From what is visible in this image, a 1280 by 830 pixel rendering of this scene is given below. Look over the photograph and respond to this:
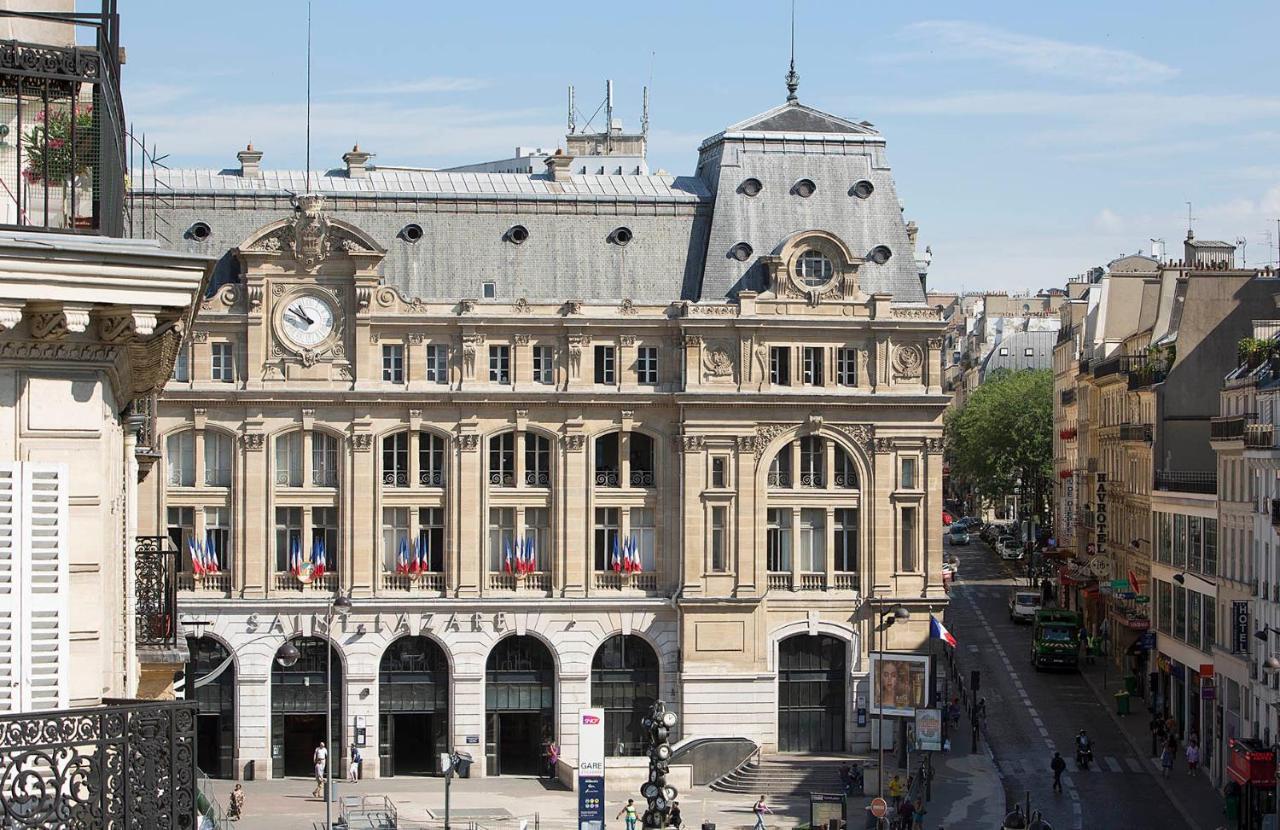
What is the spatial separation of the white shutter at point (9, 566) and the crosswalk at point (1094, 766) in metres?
62.4

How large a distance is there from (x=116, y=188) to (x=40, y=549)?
3.66 meters

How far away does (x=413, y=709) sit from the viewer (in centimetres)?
7581

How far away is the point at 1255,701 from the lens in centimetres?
6944

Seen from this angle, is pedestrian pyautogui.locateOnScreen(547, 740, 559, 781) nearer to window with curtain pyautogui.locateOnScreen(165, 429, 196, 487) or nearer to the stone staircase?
the stone staircase

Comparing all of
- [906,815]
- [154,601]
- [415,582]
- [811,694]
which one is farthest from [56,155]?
[811,694]

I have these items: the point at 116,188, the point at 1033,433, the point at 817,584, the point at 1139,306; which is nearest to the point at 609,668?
the point at 817,584

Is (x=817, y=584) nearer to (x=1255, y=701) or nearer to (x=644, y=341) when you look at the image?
(x=644, y=341)

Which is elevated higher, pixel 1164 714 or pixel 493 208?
pixel 493 208

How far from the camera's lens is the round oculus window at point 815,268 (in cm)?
7825

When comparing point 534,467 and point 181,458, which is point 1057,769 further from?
point 181,458

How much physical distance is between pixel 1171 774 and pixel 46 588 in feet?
212

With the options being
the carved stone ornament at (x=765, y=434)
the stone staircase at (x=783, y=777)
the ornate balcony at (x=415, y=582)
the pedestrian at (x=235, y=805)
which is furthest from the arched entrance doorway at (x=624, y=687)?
the pedestrian at (x=235, y=805)

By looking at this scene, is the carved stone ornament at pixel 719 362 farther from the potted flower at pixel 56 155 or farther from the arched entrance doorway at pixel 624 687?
the potted flower at pixel 56 155

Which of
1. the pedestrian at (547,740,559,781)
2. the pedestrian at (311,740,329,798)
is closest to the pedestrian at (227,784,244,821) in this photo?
the pedestrian at (311,740,329,798)
